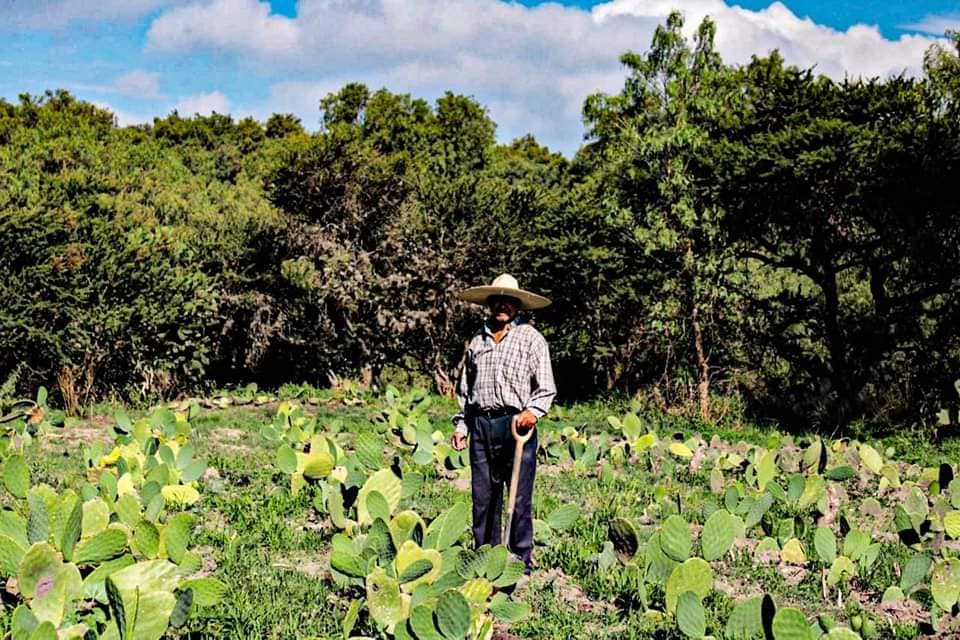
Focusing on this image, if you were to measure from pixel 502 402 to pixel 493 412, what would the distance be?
85mm

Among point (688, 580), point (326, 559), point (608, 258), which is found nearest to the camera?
point (688, 580)

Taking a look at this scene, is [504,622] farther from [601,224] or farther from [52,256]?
[601,224]

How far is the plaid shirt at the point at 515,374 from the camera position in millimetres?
4578

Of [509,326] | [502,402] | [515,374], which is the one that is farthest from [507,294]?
[502,402]

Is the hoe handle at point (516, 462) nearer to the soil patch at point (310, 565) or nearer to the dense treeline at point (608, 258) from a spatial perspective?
the soil patch at point (310, 565)

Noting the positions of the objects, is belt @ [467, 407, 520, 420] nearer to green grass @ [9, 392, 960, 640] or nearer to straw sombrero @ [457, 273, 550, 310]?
straw sombrero @ [457, 273, 550, 310]

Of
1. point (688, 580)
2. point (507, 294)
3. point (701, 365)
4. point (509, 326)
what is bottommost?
point (688, 580)

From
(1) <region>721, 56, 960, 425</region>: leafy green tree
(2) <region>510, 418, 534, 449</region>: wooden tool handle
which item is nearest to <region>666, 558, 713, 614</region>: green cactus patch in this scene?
(2) <region>510, 418, 534, 449</region>: wooden tool handle

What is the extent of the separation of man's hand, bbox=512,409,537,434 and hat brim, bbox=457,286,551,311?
514mm

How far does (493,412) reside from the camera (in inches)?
183

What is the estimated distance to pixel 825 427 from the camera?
11570mm

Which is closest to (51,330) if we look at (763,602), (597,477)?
(597,477)

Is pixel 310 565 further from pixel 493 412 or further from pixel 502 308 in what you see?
pixel 502 308

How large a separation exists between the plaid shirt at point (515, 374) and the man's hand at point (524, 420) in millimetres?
27
